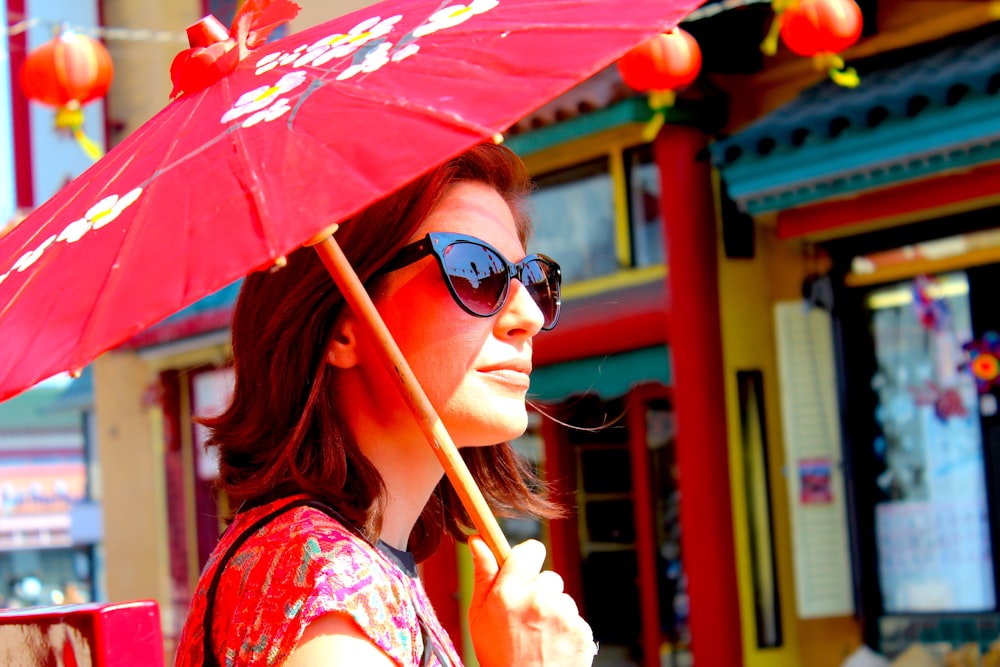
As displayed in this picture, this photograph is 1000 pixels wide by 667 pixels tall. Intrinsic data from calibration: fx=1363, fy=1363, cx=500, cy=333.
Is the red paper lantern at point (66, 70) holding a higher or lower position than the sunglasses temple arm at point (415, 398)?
higher

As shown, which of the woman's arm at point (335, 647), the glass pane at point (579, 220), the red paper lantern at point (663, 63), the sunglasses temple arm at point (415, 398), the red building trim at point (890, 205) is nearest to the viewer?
the woman's arm at point (335, 647)

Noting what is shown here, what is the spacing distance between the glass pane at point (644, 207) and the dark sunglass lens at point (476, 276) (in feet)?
22.6

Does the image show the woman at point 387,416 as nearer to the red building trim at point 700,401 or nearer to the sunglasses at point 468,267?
A: the sunglasses at point 468,267

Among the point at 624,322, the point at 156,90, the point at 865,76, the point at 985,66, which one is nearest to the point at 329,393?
the point at 985,66

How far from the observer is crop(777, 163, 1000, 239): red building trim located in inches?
278

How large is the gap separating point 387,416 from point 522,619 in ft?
1.20

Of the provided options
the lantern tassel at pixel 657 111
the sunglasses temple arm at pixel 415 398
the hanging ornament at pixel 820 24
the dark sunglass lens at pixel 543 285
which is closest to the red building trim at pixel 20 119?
the lantern tassel at pixel 657 111

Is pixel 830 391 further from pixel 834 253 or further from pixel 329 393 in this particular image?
pixel 329 393

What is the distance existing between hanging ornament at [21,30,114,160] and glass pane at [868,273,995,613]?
483 cm

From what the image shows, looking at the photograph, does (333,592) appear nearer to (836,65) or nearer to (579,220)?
(836,65)

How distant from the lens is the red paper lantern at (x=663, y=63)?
260 inches

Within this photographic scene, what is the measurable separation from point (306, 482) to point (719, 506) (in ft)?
22.0

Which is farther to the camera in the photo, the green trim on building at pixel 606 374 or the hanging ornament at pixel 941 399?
the green trim on building at pixel 606 374

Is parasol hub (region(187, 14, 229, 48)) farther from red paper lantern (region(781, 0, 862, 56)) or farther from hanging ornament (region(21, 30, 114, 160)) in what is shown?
hanging ornament (region(21, 30, 114, 160))
